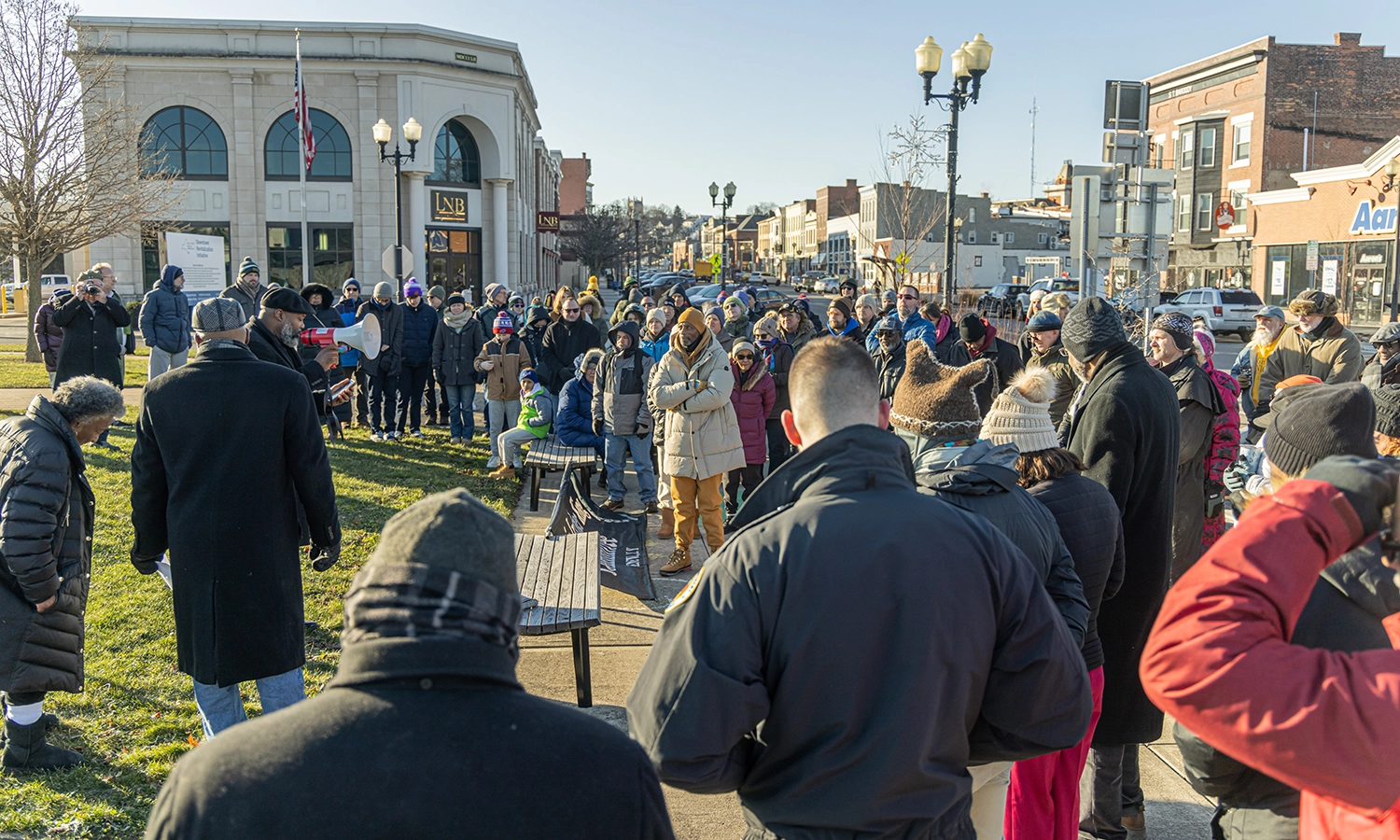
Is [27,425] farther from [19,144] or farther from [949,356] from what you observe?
[19,144]

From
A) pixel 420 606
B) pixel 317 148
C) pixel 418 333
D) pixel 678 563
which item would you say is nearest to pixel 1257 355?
pixel 678 563

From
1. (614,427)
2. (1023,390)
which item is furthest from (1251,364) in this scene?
(1023,390)

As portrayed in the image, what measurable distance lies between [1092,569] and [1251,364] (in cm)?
813

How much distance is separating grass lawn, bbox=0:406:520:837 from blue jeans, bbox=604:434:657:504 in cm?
110

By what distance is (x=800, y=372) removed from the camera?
254 centimetres

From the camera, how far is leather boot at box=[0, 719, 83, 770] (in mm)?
4480

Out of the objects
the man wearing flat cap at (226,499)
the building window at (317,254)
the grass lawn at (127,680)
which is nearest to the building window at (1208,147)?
the building window at (317,254)

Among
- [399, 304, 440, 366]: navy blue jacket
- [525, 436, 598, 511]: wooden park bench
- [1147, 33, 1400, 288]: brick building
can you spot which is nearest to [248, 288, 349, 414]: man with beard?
[525, 436, 598, 511]: wooden park bench

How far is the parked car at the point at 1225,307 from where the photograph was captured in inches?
1226

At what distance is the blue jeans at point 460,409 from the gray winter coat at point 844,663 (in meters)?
10.7

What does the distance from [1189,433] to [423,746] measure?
5.13 metres

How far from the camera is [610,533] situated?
727cm

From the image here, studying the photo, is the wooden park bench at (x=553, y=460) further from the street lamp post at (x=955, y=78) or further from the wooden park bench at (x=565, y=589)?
the street lamp post at (x=955, y=78)

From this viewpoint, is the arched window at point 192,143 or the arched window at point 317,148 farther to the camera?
the arched window at point 317,148
